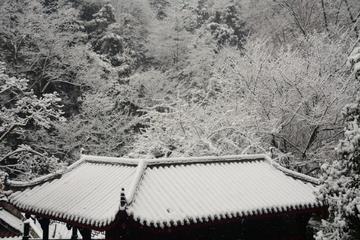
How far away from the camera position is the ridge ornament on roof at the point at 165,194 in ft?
16.1

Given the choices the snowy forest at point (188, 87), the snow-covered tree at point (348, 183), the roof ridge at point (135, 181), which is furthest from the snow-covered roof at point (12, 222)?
the snow-covered tree at point (348, 183)

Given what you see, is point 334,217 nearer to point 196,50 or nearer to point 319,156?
point 319,156

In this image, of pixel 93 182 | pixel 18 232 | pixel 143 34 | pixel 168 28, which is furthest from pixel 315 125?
pixel 143 34

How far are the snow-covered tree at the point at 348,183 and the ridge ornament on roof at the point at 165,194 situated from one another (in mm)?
1658

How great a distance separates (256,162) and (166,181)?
10.4 ft

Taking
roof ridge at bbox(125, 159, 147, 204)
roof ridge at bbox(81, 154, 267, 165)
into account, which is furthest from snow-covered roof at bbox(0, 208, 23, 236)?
roof ridge at bbox(125, 159, 147, 204)

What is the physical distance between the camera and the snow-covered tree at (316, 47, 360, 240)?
3990 mm

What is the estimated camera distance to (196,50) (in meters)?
23.3

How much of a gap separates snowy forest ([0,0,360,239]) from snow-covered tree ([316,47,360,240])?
2 cm

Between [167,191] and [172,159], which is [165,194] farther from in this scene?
[172,159]

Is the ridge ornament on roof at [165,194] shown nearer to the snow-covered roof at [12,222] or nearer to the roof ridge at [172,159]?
the roof ridge at [172,159]

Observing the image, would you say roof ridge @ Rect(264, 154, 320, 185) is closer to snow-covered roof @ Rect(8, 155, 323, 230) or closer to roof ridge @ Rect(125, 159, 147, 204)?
snow-covered roof @ Rect(8, 155, 323, 230)

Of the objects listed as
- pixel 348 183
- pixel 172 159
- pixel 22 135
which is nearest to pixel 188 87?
pixel 22 135

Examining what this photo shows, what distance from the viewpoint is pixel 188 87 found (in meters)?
22.3
